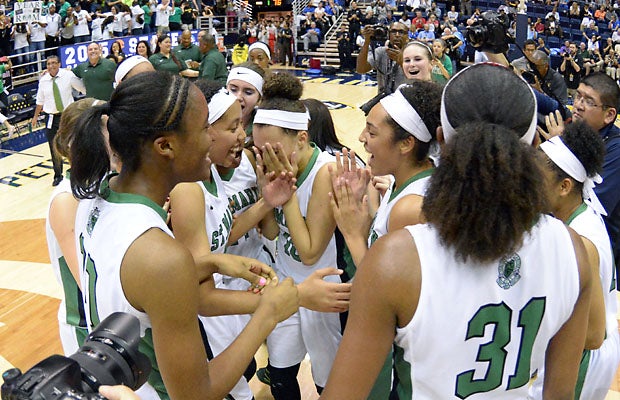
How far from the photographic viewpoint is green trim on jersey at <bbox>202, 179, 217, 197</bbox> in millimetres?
2765

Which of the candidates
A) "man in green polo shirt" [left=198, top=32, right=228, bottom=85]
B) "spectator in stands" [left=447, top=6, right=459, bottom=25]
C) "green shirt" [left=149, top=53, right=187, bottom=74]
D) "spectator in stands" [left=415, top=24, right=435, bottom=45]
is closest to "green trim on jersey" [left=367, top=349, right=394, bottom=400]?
"man in green polo shirt" [left=198, top=32, right=228, bottom=85]

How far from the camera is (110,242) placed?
1670mm

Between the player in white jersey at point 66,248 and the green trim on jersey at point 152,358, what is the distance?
53 cm

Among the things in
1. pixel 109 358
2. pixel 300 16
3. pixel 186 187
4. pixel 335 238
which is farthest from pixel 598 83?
pixel 300 16

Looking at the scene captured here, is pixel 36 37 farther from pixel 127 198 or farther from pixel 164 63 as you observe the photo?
pixel 127 198

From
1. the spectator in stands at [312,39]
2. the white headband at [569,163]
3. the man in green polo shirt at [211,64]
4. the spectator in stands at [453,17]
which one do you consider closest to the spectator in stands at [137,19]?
the spectator in stands at [312,39]

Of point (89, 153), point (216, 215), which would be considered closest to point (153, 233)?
point (89, 153)

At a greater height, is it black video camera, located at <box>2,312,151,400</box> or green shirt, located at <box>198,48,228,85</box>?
black video camera, located at <box>2,312,151,400</box>

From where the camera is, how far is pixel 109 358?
128 cm

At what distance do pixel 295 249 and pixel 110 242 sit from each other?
1510 mm

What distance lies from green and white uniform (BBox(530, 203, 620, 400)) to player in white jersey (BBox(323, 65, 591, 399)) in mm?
677

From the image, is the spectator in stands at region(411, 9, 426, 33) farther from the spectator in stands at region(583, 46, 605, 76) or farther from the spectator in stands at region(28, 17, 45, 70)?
the spectator in stands at region(28, 17, 45, 70)

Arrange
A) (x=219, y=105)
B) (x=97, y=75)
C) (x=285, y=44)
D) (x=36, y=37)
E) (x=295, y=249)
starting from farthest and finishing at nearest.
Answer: (x=285, y=44) < (x=36, y=37) < (x=97, y=75) < (x=295, y=249) < (x=219, y=105)

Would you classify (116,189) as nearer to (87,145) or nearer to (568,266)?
(87,145)
